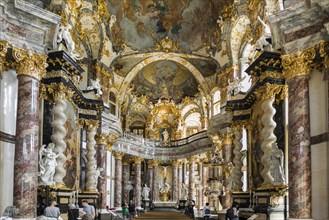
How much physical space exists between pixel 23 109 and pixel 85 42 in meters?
13.8

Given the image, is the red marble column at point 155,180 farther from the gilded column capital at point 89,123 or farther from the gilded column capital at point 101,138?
the gilded column capital at point 89,123

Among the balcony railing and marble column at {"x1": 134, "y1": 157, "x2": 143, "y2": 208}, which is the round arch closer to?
the balcony railing

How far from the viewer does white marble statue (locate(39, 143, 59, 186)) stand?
16422 mm

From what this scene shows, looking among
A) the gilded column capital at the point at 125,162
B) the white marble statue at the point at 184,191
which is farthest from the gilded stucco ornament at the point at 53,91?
the white marble statue at the point at 184,191

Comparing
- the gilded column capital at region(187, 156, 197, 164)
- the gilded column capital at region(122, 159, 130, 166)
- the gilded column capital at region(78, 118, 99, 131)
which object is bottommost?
the gilded column capital at region(122, 159, 130, 166)

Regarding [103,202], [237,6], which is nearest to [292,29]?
[237,6]

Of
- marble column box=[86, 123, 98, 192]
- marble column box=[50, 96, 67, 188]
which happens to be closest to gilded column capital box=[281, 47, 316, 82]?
marble column box=[50, 96, 67, 188]

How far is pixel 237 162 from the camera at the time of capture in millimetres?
25031

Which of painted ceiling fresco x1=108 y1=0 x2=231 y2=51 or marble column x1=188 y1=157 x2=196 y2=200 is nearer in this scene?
painted ceiling fresco x1=108 y1=0 x2=231 y2=51

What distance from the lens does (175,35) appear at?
1430 inches

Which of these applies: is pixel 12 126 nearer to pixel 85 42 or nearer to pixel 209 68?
pixel 85 42

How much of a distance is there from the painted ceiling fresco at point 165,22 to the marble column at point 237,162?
8.99 m

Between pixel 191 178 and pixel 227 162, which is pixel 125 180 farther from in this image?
pixel 227 162

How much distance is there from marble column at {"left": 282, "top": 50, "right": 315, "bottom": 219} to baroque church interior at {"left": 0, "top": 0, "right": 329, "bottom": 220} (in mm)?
34
